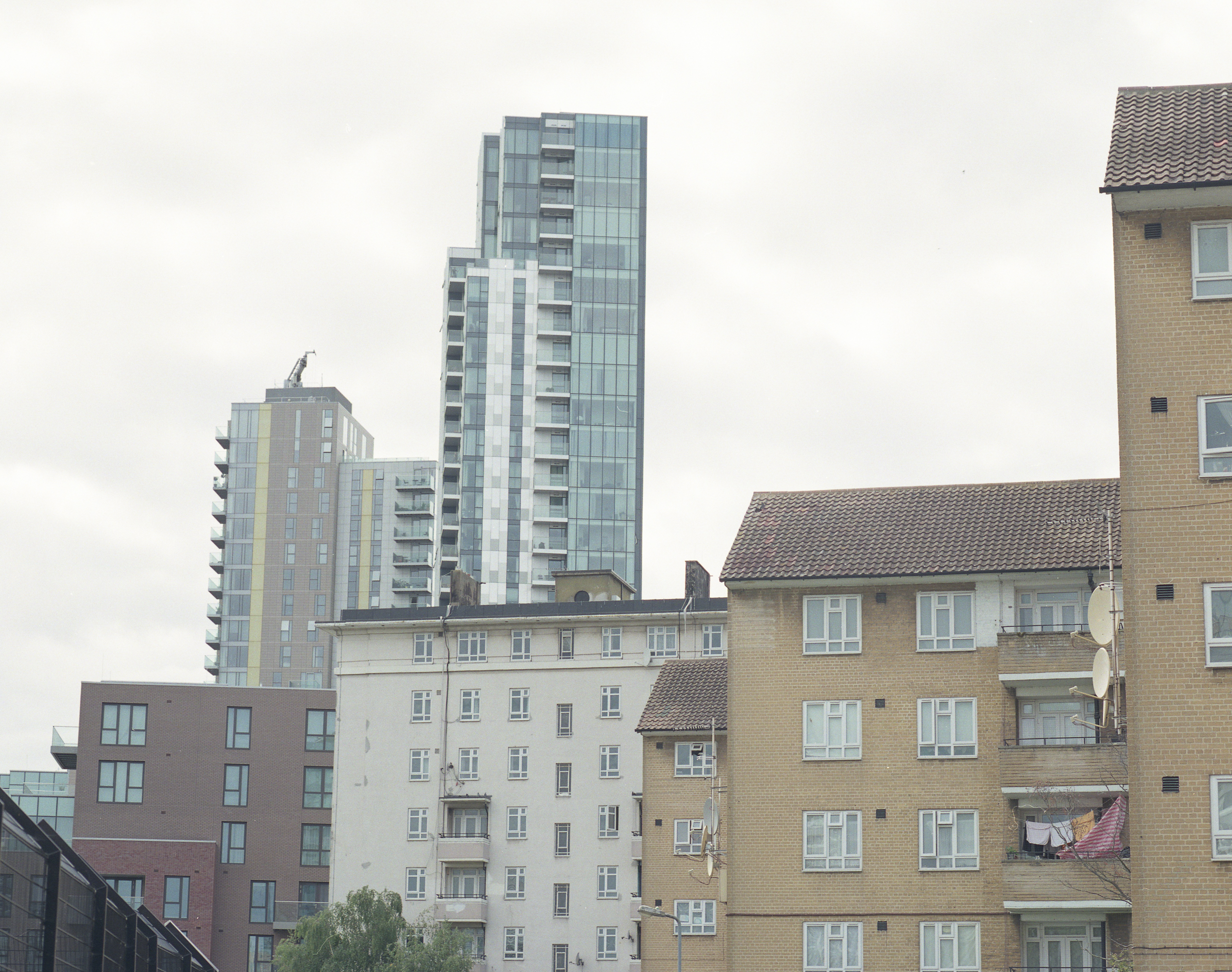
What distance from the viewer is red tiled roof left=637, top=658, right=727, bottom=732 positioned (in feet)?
220

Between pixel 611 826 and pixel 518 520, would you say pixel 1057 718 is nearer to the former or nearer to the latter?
pixel 611 826

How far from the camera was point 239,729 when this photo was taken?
116 meters

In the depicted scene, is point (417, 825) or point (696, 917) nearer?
point (696, 917)

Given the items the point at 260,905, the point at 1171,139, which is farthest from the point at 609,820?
the point at 1171,139

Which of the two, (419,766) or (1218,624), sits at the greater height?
(419,766)

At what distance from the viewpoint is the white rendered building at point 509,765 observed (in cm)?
9262

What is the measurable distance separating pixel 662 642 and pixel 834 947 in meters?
42.0

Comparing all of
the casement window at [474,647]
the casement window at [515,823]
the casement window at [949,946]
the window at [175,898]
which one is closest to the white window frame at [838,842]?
the casement window at [949,946]

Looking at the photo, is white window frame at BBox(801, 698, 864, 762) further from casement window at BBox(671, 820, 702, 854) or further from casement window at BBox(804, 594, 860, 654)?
casement window at BBox(671, 820, 702, 854)

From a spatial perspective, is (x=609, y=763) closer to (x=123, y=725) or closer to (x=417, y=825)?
(x=417, y=825)

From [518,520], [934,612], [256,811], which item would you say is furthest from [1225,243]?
[518,520]

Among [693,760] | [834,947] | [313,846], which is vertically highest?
[693,760]

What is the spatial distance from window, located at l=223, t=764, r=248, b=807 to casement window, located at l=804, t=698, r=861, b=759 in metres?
67.1

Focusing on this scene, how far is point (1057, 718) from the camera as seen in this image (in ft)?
179
